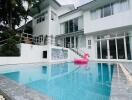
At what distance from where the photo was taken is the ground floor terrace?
14898 mm

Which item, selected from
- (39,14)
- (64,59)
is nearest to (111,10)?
(64,59)

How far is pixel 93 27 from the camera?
55.8 ft

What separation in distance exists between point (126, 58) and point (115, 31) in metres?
3.59

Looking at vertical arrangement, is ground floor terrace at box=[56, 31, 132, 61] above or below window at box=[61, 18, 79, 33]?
below

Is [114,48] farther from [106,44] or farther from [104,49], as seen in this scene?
[104,49]

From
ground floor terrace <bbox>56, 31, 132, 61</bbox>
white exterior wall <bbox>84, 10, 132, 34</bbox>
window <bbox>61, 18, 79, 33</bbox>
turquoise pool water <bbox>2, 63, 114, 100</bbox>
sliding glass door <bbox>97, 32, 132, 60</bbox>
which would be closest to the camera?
turquoise pool water <bbox>2, 63, 114, 100</bbox>

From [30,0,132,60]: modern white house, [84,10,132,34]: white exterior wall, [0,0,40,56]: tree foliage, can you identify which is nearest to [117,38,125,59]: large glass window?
[30,0,132,60]: modern white house

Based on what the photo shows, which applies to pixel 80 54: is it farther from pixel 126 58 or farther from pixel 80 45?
pixel 126 58

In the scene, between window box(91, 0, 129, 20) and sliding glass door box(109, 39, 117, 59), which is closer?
window box(91, 0, 129, 20)

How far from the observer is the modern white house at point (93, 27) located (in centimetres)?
1482

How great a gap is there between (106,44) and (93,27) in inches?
111

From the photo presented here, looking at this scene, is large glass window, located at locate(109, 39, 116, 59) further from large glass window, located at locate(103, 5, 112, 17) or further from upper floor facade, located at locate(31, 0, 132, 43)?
large glass window, located at locate(103, 5, 112, 17)

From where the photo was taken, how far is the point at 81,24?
19625 mm

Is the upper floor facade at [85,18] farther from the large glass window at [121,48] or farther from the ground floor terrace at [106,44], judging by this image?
the large glass window at [121,48]
